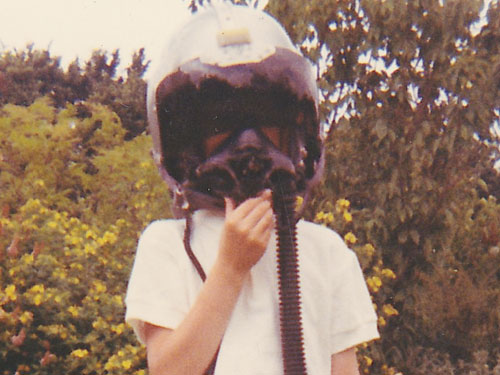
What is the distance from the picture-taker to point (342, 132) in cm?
448

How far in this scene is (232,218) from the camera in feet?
4.17

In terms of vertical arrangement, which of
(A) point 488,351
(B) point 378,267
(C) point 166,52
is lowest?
(A) point 488,351

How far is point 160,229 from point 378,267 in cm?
317

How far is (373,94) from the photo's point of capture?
452cm

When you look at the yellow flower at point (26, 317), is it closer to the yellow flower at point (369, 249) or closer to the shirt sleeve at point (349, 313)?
the yellow flower at point (369, 249)

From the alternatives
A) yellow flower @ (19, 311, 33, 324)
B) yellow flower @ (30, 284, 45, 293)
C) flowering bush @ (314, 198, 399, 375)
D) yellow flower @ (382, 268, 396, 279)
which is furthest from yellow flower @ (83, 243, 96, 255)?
yellow flower @ (382, 268, 396, 279)

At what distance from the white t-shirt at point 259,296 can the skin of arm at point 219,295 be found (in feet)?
0.16

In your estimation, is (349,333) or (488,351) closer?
(349,333)

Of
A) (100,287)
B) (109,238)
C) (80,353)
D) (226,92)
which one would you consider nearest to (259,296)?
(226,92)

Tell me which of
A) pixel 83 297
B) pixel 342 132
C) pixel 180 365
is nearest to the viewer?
pixel 180 365

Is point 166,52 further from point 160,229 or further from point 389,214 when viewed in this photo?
point 389,214

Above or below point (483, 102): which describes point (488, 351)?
below

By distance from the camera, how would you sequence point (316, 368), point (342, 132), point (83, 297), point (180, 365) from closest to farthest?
point (180, 365) → point (316, 368) → point (83, 297) → point (342, 132)

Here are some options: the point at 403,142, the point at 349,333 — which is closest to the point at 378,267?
the point at 403,142
